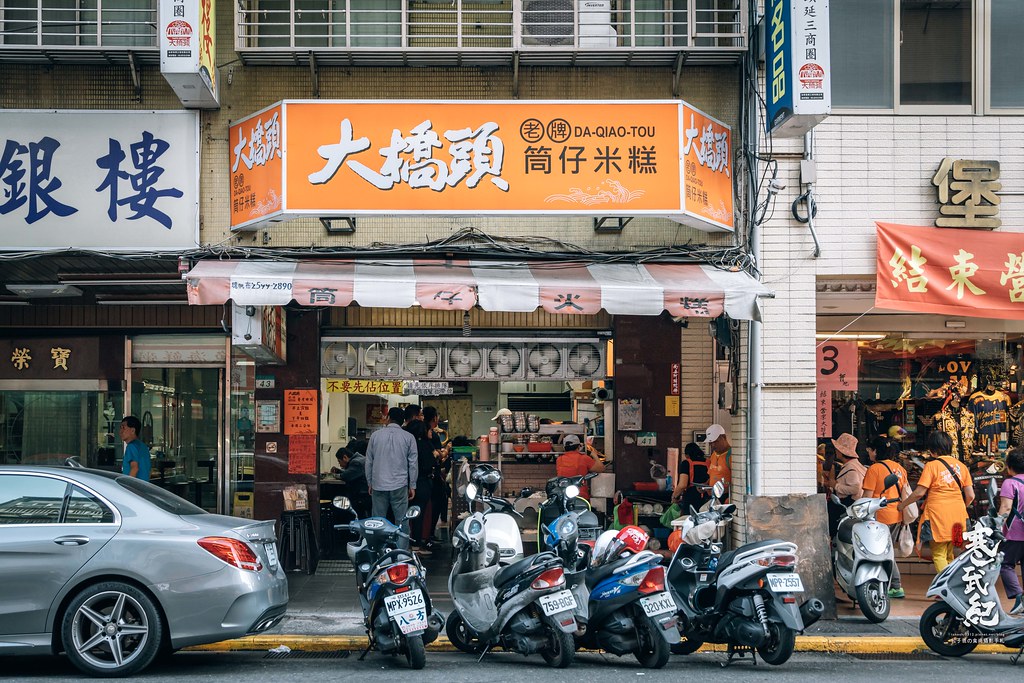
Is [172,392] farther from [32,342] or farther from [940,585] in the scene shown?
[940,585]

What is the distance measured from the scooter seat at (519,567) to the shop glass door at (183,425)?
21.9 ft

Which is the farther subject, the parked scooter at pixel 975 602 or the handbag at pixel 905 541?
the handbag at pixel 905 541

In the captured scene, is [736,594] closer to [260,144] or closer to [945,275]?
[945,275]

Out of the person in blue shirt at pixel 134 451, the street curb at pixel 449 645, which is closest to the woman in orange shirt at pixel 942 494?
the street curb at pixel 449 645

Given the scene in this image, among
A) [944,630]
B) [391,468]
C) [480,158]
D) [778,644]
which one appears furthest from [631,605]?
[480,158]

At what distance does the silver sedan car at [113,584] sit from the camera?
7.31 m

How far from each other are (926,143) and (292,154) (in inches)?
277

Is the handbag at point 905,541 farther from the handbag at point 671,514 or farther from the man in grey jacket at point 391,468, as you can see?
the man in grey jacket at point 391,468

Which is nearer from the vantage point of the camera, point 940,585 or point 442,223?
point 940,585

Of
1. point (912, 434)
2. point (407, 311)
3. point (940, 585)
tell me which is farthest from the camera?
point (912, 434)

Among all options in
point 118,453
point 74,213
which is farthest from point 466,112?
point 118,453

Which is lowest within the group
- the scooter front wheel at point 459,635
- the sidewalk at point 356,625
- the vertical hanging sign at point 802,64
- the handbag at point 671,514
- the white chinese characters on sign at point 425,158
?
the sidewalk at point 356,625

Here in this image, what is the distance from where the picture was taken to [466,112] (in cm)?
1064

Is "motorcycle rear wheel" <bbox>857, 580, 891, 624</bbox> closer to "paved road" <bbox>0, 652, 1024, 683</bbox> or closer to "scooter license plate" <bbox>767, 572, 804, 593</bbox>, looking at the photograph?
"paved road" <bbox>0, 652, 1024, 683</bbox>
